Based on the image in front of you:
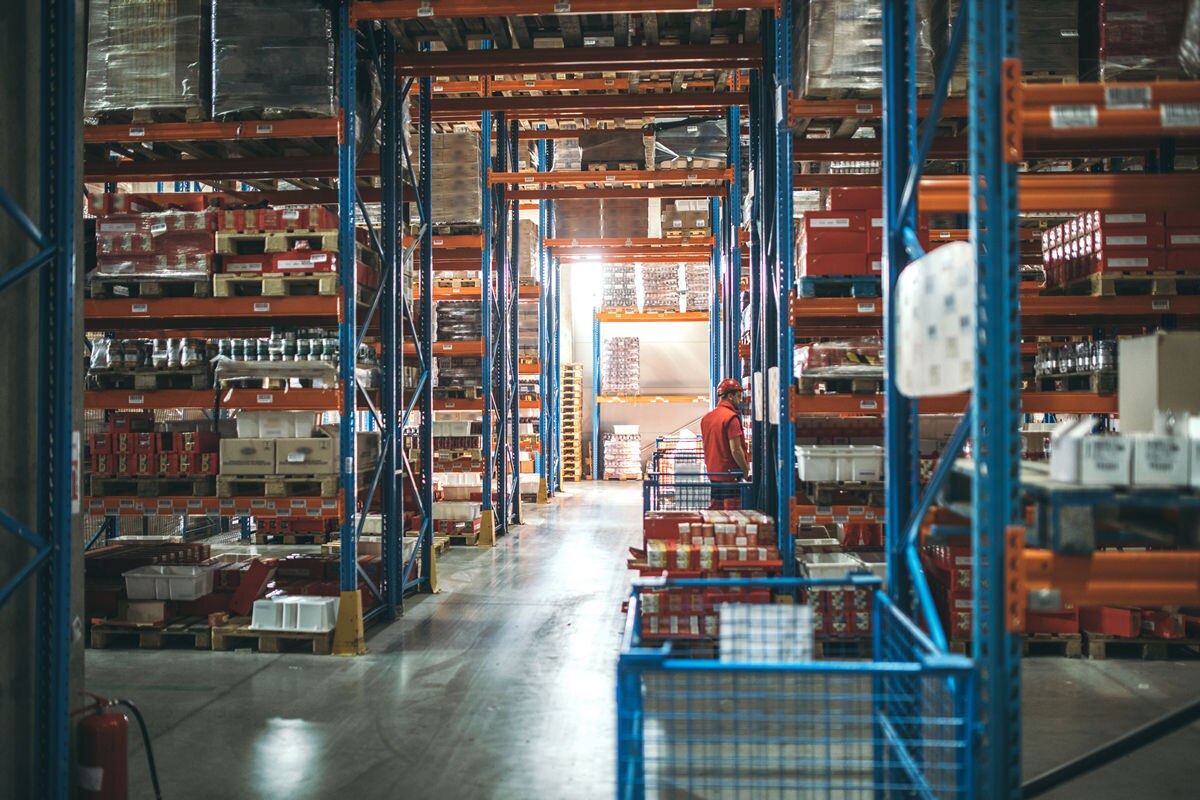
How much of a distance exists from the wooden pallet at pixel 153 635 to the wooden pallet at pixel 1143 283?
7.42 m

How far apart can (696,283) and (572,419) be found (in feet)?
14.3

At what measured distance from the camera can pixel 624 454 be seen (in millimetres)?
22031

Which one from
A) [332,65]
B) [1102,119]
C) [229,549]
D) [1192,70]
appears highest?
[332,65]

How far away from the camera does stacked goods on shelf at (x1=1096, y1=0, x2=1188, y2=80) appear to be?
6.07 m

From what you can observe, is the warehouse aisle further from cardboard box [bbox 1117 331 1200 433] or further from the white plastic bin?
cardboard box [bbox 1117 331 1200 433]

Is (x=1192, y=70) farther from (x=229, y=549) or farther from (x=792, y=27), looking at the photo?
(x=229, y=549)

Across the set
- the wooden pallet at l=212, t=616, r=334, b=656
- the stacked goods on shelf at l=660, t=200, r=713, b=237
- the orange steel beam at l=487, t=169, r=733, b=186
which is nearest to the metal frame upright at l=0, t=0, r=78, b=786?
the wooden pallet at l=212, t=616, r=334, b=656

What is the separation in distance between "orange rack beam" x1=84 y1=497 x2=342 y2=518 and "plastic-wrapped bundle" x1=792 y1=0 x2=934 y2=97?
4.95 metres

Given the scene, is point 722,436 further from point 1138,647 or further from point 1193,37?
point 1193,37

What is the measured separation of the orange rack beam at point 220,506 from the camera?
23.5 feet

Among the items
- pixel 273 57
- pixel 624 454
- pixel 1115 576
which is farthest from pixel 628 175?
pixel 624 454

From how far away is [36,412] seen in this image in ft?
13.7

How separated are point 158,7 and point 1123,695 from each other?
8563 millimetres

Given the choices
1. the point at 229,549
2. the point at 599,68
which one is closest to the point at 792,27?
the point at 599,68
